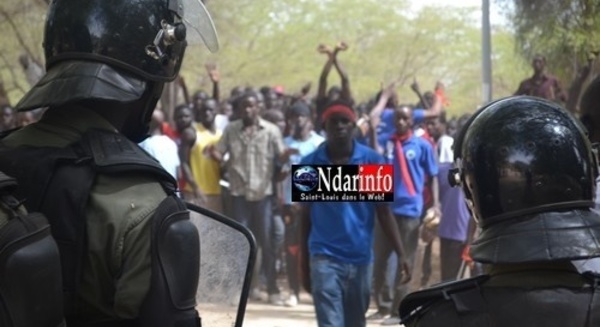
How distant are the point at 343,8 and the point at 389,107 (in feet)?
77.5

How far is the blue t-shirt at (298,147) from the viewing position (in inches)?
410

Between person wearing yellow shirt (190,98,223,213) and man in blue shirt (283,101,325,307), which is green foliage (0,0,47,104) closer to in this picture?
person wearing yellow shirt (190,98,223,213)

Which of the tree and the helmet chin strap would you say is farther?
the tree

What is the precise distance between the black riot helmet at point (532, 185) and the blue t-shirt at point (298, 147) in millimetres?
7657

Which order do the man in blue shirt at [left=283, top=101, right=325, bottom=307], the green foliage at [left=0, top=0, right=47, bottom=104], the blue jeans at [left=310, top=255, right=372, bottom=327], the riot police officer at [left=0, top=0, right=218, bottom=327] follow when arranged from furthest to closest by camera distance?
the green foliage at [left=0, top=0, right=47, bottom=104] < the man in blue shirt at [left=283, top=101, right=325, bottom=307] < the blue jeans at [left=310, top=255, right=372, bottom=327] < the riot police officer at [left=0, top=0, right=218, bottom=327]

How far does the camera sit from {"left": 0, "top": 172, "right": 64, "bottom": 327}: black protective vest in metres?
2.33

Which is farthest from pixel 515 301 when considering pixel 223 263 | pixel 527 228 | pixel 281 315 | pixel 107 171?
pixel 281 315

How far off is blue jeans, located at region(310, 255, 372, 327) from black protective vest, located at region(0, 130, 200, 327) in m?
4.15

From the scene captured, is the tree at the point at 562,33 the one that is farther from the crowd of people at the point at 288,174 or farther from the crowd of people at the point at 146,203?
the crowd of people at the point at 146,203

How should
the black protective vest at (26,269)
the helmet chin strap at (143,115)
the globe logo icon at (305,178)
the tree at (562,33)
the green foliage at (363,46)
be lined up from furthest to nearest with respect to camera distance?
the green foliage at (363,46) < the globe logo icon at (305,178) < the tree at (562,33) < the helmet chin strap at (143,115) < the black protective vest at (26,269)

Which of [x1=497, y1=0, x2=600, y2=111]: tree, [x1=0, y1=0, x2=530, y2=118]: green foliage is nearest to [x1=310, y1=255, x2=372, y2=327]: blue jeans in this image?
[x1=497, y1=0, x2=600, y2=111]: tree

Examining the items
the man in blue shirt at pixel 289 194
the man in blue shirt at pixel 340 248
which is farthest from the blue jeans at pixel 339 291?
the man in blue shirt at pixel 289 194

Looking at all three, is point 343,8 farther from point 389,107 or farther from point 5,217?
point 5,217

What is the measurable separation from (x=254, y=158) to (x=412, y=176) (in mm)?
1672
